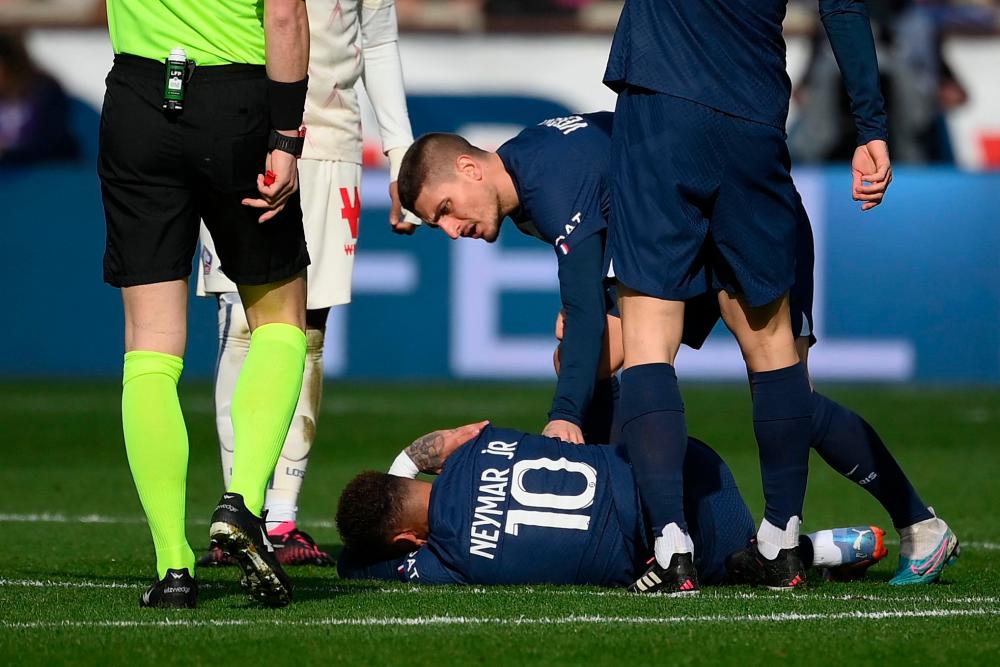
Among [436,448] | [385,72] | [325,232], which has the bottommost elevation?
[436,448]

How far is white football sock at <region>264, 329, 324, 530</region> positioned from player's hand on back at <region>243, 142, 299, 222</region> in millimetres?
1395

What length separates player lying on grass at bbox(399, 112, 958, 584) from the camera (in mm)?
4555

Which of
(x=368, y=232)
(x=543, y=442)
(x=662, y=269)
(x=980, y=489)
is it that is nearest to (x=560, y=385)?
(x=543, y=442)

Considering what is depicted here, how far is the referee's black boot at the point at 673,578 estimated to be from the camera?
417 centimetres

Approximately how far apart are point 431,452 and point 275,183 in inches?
47.0

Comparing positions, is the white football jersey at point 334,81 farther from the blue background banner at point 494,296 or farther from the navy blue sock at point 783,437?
the blue background banner at point 494,296

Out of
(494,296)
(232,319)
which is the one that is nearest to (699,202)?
(232,319)

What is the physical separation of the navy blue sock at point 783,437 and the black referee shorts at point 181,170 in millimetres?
1337

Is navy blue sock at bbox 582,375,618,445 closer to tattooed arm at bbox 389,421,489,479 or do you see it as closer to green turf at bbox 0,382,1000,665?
tattooed arm at bbox 389,421,489,479

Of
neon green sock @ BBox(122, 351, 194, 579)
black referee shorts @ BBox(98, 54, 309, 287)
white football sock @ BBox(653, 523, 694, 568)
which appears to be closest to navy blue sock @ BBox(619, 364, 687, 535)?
white football sock @ BBox(653, 523, 694, 568)

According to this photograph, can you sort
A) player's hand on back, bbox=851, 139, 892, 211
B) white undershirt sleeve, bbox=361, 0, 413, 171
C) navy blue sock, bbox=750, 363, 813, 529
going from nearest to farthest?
player's hand on back, bbox=851, 139, 892, 211
navy blue sock, bbox=750, 363, 813, 529
white undershirt sleeve, bbox=361, 0, 413, 171

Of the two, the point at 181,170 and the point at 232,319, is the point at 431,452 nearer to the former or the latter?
the point at 232,319

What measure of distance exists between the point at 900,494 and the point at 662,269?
3.41 feet

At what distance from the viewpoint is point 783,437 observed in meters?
4.33
